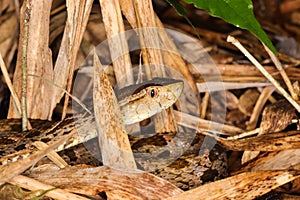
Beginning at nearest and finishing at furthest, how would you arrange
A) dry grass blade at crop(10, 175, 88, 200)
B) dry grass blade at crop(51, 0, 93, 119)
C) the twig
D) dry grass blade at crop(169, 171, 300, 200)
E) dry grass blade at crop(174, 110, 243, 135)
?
1. dry grass blade at crop(10, 175, 88, 200)
2. dry grass blade at crop(169, 171, 300, 200)
3. the twig
4. dry grass blade at crop(51, 0, 93, 119)
5. dry grass blade at crop(174, 110, 243, 135)

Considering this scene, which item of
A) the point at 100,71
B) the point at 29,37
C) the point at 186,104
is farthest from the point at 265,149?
the point at 29,37

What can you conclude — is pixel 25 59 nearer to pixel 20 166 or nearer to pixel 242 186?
pixel 20 166

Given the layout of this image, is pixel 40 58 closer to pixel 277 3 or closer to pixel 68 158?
pixel 68 158

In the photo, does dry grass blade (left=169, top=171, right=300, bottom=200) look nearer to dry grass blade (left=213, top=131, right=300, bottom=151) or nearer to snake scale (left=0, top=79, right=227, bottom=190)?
dry grass blade (left=213, top=131, right=300, bottom=151)

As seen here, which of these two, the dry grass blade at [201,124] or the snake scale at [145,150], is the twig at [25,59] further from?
the dry grass blade at [201,124]

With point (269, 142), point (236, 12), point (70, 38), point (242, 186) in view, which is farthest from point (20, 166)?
point (269, 142)

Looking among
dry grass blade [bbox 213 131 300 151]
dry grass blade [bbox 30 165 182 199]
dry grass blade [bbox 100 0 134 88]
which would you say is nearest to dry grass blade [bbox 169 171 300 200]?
dry grass blade [bbox 30 165 182 199]
